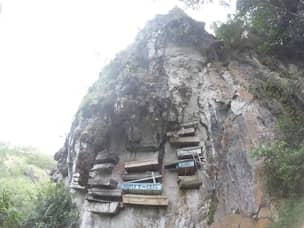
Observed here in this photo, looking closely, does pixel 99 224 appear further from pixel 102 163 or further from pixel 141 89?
pixel 141 89

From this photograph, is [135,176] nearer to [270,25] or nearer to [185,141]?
[185,141]

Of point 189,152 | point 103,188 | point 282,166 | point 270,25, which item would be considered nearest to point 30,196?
point 103,188

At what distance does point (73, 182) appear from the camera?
840 centimetres

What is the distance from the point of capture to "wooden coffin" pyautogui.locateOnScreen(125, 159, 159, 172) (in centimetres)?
709

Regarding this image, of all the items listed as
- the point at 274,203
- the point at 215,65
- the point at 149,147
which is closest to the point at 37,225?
the point at 149,147

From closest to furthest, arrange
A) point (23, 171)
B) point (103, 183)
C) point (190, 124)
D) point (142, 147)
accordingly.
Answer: point (190, 124), point (103, 183), point (142, 147), point (23, 171)

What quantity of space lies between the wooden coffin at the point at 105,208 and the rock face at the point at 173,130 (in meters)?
0.03

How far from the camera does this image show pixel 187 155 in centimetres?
679

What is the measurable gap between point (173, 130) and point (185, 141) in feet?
1.83

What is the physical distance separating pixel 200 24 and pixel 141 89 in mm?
3463

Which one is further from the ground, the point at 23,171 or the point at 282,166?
the point at 23,171

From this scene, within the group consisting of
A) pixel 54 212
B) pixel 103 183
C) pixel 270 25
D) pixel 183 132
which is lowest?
pixel 54 212

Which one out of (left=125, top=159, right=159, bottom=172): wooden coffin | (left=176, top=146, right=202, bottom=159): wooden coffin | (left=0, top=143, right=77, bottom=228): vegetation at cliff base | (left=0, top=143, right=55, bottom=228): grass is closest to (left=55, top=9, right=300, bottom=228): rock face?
(left=125, top=159, right=159, bottom=172): wooden coffin

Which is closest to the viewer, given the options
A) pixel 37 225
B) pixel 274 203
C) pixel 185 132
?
pixel 274 203
